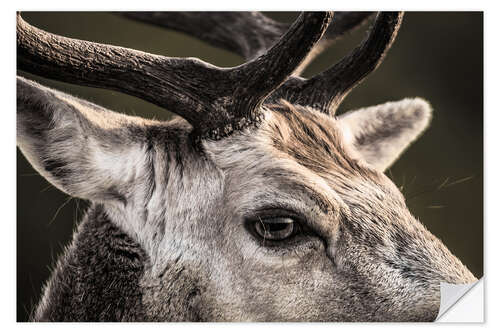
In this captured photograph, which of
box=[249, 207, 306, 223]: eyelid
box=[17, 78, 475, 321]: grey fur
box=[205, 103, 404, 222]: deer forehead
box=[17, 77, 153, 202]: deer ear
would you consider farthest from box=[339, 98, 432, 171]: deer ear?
box=[17, 77, 153, 202]: deer ear

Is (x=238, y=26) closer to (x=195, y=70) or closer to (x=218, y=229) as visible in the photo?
(x=195, y=70)

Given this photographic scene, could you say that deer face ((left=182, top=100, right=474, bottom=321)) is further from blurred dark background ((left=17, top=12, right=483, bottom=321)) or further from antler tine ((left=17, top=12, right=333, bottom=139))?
blurred dark background ((left=17, top=12, right=483, bottom=321))

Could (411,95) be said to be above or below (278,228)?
above

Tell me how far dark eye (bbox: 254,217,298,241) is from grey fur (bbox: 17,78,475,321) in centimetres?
4

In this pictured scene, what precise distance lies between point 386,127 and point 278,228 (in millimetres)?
1045

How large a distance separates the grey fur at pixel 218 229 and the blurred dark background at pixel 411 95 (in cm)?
32

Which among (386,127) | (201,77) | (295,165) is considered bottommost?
(295,165)

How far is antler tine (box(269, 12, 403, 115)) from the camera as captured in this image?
2.33m

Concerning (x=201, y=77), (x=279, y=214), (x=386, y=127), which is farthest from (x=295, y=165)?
(x=386, y=127)

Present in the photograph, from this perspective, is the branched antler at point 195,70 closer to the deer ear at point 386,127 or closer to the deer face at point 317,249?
the deer face at point 317,249

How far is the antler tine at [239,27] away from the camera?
2.95 m

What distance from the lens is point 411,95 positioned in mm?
3037

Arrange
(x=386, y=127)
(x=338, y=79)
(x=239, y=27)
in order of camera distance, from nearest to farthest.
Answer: (x=338, y=79), (x=386, y=127), (x=239, y=27)

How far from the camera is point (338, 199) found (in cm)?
202
